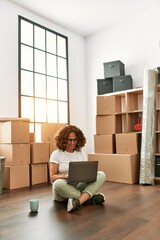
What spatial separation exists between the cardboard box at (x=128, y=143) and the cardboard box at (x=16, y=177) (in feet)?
5.02

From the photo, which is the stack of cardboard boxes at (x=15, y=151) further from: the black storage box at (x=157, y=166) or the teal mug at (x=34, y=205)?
the black storage box at (x=157, y=166)

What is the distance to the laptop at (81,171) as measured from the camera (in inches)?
89.0

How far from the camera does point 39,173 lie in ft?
12.3

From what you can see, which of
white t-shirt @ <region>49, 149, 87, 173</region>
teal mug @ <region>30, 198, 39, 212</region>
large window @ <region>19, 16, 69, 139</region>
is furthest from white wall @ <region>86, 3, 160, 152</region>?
teal mug @ <region>30, 198, 39, 212</region>

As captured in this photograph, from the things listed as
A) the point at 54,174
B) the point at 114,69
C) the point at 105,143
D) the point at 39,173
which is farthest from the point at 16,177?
the point at 114,69

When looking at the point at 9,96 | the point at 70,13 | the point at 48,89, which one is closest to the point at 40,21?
the point at 70,13

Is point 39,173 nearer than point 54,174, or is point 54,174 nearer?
point 54,174

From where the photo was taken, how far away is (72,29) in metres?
5.00

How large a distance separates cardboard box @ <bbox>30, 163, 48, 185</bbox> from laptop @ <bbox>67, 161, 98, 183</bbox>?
58.4 inches

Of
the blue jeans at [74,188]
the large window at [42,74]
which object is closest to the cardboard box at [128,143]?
the large window at [42,74]

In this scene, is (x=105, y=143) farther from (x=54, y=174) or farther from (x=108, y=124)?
(x=54, y=174)

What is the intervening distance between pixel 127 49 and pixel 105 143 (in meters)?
1.90

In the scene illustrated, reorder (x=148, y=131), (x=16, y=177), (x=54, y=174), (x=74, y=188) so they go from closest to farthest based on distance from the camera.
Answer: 1. (x=74, y=188)
2. (x=54, y=174)
3. (x=16, y=177)
4. (x=148, y=131)

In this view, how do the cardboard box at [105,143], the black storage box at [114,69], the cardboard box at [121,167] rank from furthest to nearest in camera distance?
1. the black storage box at [114,69]
2. the cardboard box at [105,143]
3. the cardboard box at [121,167]
